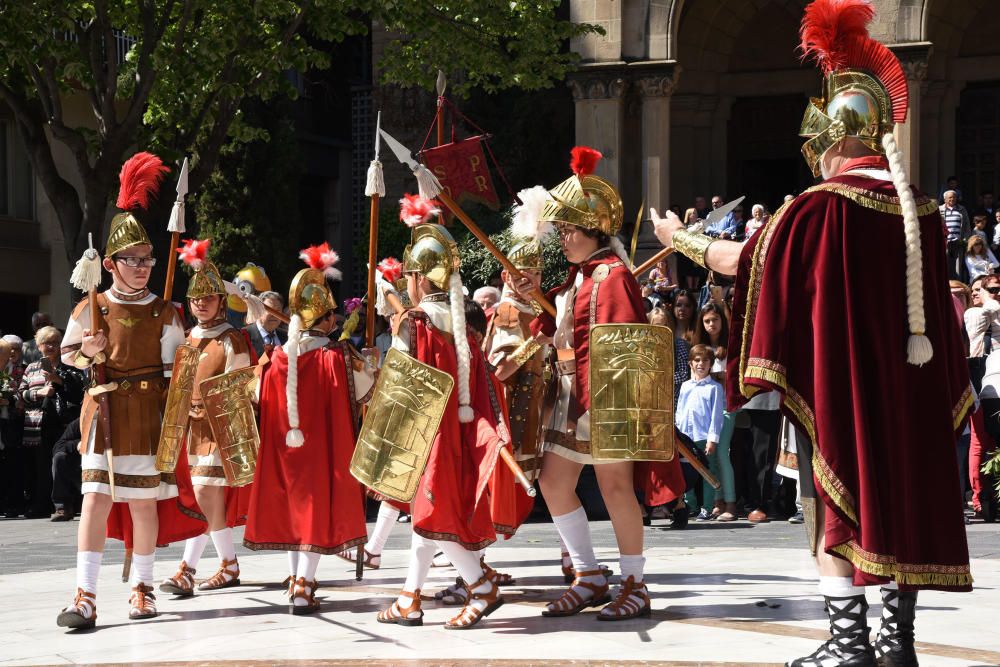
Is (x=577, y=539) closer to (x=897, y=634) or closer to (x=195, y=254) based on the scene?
(x=897, y=634)

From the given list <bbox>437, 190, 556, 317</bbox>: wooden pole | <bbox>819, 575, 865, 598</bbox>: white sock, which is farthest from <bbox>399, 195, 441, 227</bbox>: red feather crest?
<bbox>819, 575, 865, 598</bbox>: white sock

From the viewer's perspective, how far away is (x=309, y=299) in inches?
337

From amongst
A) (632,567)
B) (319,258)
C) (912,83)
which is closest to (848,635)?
(632,567)

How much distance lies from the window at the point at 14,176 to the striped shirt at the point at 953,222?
16439 millimetres

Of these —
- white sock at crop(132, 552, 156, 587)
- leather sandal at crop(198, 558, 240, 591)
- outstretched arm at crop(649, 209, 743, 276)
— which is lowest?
leather sandal at crop(198, 558, 240, 591)

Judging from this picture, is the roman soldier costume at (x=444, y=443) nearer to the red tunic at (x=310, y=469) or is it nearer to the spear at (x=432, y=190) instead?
the spear at (x=432, y=190)

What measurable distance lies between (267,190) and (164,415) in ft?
65.9

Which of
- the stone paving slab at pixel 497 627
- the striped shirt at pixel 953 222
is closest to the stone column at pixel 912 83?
the striped shirt at pixel 953 222

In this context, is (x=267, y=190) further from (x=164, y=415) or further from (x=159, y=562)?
(x=164, y=415)

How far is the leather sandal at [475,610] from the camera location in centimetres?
739

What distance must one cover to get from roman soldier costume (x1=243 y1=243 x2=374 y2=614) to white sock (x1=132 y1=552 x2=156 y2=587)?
537 mm

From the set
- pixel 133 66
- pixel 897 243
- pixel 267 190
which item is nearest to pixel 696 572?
pixel 897 243

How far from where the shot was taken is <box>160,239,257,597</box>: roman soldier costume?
8.85 meters

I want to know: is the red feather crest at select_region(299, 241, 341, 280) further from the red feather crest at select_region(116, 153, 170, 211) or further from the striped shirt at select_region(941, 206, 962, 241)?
the striped shirt at select_region(941, 206, 962, 241)
